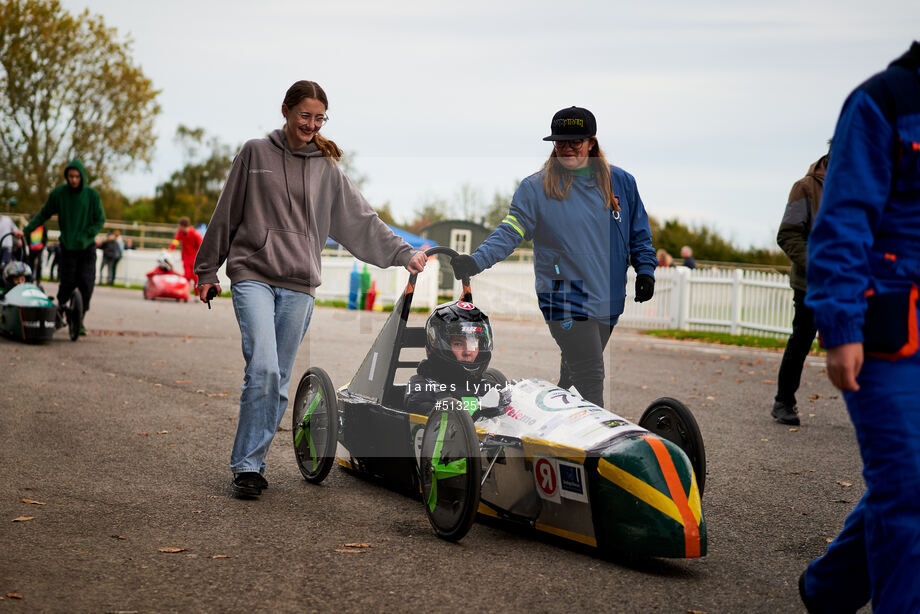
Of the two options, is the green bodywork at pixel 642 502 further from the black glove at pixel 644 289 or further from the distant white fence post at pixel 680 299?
the distant white fence post at pixel 680 299

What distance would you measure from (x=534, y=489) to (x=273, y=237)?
2.02 metres

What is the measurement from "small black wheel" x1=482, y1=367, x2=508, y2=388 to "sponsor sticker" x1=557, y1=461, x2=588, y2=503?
2.68 feet

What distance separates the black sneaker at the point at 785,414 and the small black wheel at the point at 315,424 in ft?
14.5

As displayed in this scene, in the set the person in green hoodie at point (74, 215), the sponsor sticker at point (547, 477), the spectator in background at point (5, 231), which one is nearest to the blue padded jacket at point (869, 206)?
the sponsor sticker at point (547, 477)

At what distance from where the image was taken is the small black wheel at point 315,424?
5.57 metres

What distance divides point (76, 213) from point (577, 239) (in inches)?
325

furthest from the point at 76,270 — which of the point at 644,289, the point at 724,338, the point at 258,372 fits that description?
the point at 724,338

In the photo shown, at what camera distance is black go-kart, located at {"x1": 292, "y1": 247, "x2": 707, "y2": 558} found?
4.00 metres

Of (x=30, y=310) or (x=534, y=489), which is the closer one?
(x=534, y=489)

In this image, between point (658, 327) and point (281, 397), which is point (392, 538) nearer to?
point (281, 397)

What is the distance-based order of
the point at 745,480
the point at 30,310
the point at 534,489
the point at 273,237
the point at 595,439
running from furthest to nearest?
the point at 30,310, the point at 745,480, the point at 273,237, the point at 534,489, the point at 595,439

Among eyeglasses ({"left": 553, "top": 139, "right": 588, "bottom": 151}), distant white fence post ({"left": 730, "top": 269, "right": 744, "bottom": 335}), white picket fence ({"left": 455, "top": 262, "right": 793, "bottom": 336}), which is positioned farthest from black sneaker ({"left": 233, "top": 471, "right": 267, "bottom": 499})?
distant white fence post ({"left": 730, "top": 269, "right": 744, "bottom": 335})

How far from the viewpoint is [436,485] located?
180 inches

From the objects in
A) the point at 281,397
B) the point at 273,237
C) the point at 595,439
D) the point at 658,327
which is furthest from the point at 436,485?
the point at 658,327
